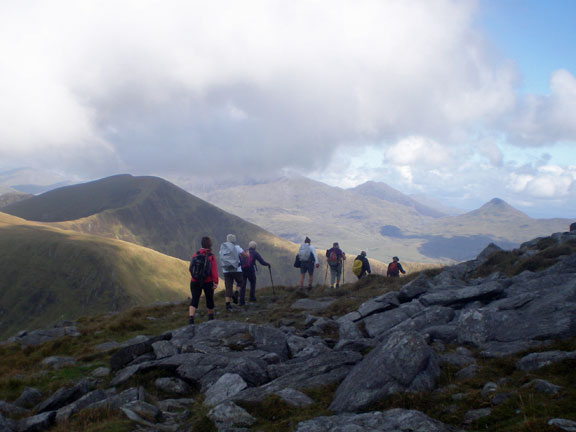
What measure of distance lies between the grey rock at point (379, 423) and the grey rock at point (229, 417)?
1.26 meters

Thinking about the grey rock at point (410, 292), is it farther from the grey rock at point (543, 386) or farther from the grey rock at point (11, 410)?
the grey rock at point (11, 410)

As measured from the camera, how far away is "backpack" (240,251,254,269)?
77.5ft

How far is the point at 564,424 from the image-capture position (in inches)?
229

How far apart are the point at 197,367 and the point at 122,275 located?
204 metres

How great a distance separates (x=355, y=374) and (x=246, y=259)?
15597 millimetres

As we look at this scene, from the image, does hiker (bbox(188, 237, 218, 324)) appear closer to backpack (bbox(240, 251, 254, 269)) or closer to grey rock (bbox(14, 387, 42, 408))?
backpack (bbox(240, 251, 254, 269))

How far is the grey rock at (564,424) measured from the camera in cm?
569

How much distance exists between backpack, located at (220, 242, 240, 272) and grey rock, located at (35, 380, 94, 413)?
11.0m

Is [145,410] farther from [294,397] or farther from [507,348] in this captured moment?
[507,348]

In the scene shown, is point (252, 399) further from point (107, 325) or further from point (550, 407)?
point (107, 325)

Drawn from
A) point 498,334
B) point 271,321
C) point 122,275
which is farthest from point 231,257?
point 122,275

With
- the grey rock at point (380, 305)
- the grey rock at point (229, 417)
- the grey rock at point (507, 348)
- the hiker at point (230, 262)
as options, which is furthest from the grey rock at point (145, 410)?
the hiker at point (230, 262)

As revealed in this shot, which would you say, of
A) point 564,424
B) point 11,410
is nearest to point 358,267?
point 11,410

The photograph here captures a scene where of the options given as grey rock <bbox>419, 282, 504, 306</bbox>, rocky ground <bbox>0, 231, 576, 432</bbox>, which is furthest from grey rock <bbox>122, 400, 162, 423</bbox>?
grey rock <bbox>419, 282, 504, 306</bbox>
